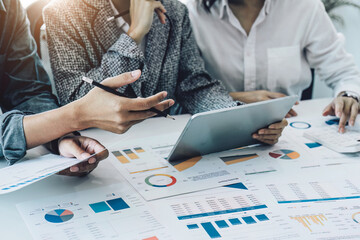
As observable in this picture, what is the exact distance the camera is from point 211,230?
62cm

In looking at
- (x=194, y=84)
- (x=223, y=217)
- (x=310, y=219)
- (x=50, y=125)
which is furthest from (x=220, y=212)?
(x=194, y=84)

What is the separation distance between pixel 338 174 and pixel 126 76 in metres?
0.52

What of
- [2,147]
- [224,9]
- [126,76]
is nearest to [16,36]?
[2,147]

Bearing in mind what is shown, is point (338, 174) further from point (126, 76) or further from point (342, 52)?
point (342, 52)

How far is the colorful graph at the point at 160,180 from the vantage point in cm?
78

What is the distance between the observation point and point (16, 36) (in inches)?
41.5

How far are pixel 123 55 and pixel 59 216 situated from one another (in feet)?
1.77

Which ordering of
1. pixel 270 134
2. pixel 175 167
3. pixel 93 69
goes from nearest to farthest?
pixel 175 167
pixel 270 134
pixel 93 69

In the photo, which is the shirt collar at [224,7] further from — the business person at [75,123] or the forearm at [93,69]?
the business person at [75,123]

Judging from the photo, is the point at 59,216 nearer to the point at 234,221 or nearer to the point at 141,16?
the point at 234,221

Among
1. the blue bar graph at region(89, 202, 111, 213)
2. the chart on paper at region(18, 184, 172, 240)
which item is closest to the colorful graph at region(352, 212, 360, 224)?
the chart on paper at region(18, 184, 172, 240)

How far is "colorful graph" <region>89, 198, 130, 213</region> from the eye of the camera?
2.23 ft

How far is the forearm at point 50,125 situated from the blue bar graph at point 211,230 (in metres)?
0.35

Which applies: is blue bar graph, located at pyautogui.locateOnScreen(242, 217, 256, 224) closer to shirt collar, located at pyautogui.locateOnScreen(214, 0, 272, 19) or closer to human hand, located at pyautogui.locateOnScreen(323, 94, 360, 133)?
human hand, located at pyautogui.locateOnScreen(323, 94, 360, 133)
